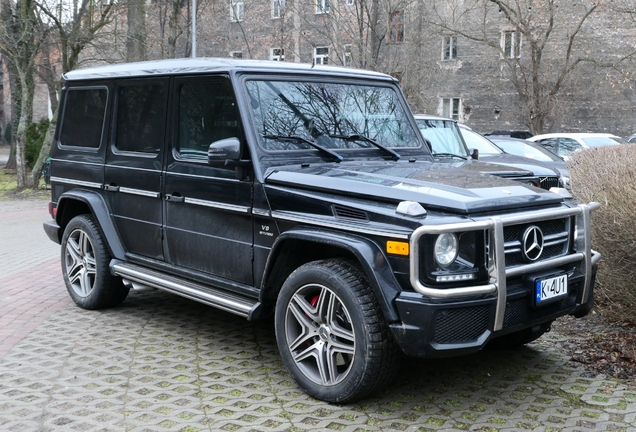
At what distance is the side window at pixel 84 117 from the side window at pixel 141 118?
32 cm

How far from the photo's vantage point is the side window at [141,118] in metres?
6.02

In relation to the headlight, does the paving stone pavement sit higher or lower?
lower

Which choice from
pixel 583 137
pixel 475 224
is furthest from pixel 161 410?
pixel 583 137

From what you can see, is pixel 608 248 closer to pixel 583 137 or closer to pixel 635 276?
pixel 635 276

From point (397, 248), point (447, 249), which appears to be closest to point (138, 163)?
point (397, 248)

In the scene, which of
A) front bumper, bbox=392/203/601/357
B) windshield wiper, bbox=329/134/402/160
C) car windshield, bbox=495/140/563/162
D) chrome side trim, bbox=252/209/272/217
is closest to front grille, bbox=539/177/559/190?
windshield wiper, bbox=329/134/402/160

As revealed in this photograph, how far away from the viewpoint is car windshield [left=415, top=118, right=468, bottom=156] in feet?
36.2

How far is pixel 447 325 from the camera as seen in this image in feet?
13.4

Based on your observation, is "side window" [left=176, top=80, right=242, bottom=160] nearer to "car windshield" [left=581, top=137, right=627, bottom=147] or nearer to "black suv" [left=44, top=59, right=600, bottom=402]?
"black suv" [left=44, top=59, right=600, bottom=402]

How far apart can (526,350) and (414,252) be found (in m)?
2.23

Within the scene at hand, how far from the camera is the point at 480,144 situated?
13.2 meters

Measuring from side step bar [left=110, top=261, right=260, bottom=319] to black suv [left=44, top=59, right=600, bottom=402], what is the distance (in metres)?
0.02

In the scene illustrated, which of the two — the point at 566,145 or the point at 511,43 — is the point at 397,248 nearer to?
the point at 566,145

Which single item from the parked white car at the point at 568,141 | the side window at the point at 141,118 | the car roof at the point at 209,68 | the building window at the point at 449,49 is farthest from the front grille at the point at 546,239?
the building window at the point at 449,49
